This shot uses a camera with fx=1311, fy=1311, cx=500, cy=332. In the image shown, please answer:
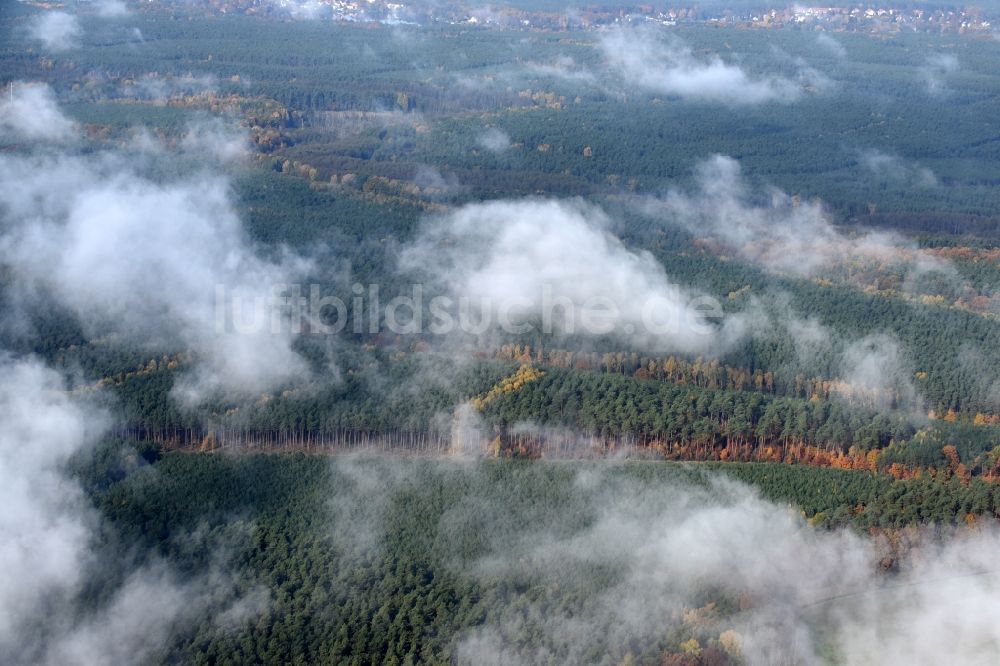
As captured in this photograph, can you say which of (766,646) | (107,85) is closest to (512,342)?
(766,646)

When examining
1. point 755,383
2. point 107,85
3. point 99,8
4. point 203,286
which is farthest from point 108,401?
point 99,8

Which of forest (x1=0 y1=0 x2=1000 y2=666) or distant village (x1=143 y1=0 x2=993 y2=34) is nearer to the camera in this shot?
forest (x1=0 y1=0 x2=1000 y2=666)

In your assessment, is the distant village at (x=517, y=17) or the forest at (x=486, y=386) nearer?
the forest at (x=486, y=386)

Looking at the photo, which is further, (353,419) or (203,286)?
(203,286)

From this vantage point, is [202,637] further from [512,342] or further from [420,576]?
[512,342]

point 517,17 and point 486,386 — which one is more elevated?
point 486,386

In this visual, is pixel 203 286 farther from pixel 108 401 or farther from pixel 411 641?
pixel 411 641

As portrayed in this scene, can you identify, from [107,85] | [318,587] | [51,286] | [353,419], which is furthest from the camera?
[107,85]

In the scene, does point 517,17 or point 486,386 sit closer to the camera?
point 486,386

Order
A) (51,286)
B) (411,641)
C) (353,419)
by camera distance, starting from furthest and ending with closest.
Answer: (51,286), (353,419), (411,641)
